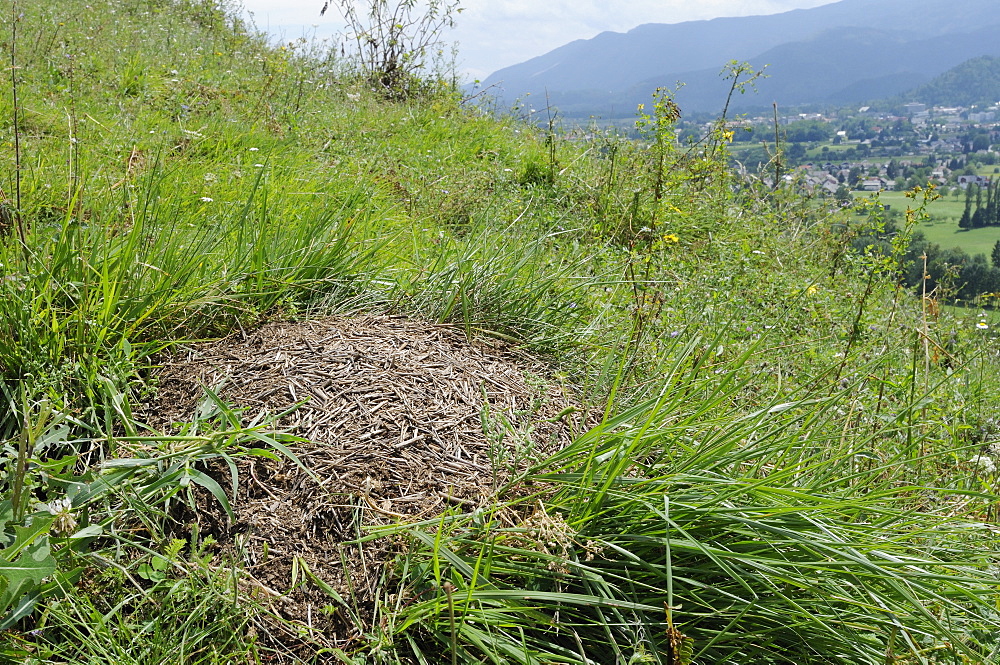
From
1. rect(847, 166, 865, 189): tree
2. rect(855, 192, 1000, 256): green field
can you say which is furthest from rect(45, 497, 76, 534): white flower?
rect(855, 192, 1000, 256): green field

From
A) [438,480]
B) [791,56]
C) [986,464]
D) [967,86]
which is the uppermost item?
[791,56]

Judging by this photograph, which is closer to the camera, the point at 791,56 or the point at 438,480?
the point at 438,480

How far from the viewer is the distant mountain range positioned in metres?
102

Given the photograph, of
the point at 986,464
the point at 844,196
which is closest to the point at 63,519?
the point at 986,464

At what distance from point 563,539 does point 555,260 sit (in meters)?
2.16

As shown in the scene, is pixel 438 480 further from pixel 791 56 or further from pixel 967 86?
pixel 791 56

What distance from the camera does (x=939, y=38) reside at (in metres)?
136

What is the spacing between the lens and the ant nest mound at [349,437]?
1.69 m

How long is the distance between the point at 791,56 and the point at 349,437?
517ft

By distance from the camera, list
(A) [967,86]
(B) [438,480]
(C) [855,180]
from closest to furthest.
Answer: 1. (B) [438,480]
2. (C) [855,180]
3. (A) [967,86]

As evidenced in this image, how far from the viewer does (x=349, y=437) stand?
202cm

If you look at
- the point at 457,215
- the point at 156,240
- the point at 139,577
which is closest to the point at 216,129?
the point at 457,215

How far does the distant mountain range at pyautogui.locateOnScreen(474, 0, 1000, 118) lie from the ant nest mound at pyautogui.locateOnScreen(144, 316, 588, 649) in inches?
2175

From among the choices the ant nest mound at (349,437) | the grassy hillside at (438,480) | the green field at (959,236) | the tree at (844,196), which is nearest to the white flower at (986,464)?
the grassy hillside at (438,480)
